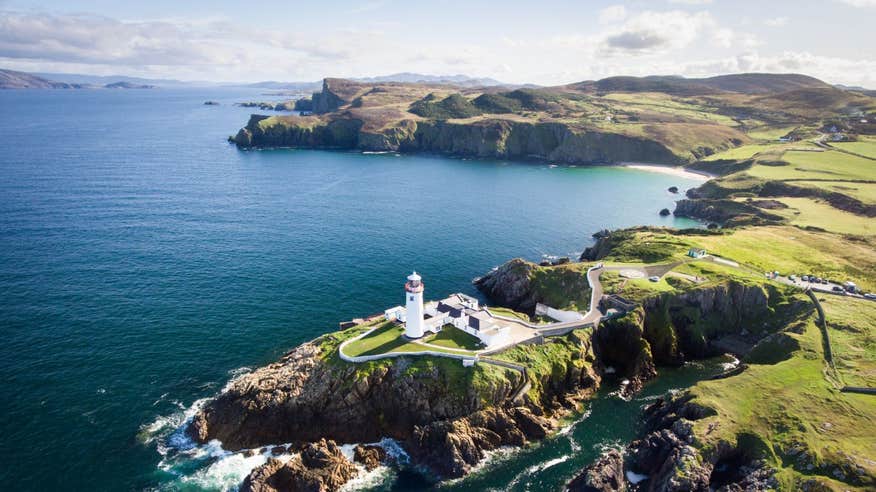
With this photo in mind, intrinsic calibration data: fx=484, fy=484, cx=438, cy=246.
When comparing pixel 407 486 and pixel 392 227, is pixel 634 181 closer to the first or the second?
pixel 392 227

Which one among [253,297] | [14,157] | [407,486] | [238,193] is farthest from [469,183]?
[14,157]

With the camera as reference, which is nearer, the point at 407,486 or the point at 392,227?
the point at 407,486

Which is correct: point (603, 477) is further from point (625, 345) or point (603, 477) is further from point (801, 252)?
point (801, 252)

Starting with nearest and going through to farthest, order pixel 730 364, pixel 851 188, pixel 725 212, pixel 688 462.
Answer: pixel 688 462 < pixel 730 364 < pixel 725 212 < pixel 851 188

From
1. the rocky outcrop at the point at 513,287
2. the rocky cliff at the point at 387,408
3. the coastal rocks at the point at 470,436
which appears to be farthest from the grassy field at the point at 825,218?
the coastal rocks at the point at 470,436

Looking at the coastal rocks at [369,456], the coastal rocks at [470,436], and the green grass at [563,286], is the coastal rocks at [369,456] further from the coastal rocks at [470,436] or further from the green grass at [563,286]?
the green grass at [563,286]

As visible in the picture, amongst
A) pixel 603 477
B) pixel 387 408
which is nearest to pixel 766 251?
pixel 603 477
